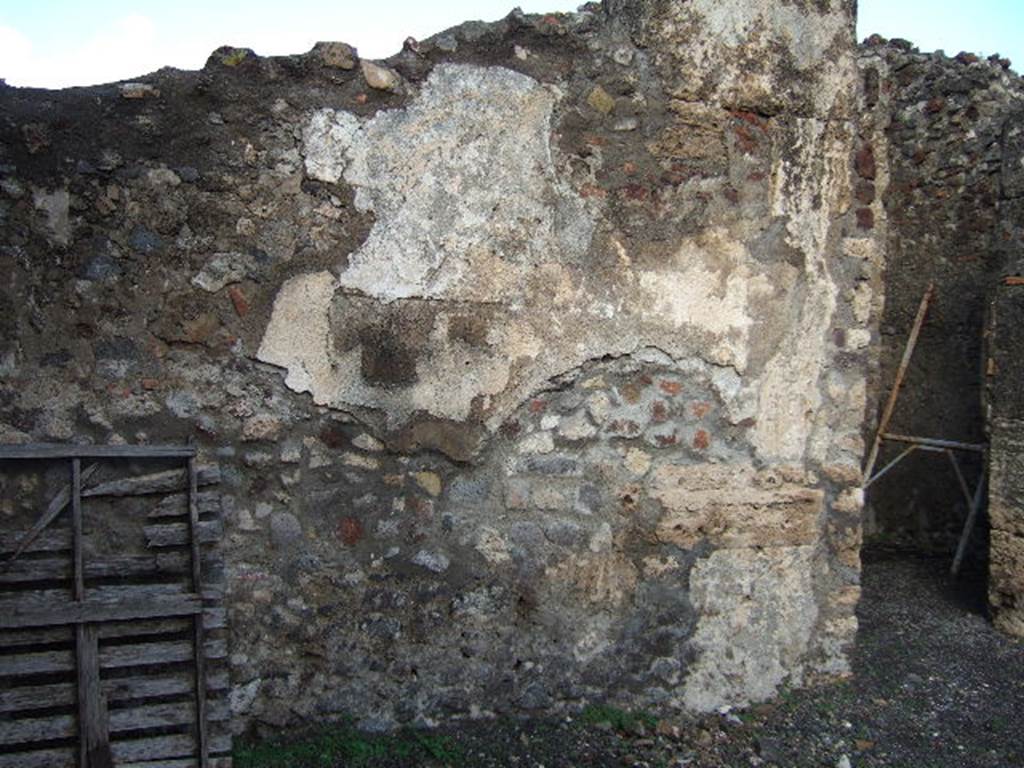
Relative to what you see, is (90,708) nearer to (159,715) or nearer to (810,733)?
(159,715)

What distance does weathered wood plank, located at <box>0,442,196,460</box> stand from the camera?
2.65 meters

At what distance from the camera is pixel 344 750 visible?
2.97m

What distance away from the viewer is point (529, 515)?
3.19 meters

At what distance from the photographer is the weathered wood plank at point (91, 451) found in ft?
8.69

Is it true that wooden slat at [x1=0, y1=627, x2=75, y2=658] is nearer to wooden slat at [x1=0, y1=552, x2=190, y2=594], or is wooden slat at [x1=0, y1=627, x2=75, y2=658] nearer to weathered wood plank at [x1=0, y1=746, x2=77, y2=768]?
wooden slat at [x1=0, y1=552, x2=190, y2=594]

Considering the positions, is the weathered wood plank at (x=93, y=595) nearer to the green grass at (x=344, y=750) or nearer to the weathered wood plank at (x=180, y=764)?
the weathered wood plank at (x=180, y=764)

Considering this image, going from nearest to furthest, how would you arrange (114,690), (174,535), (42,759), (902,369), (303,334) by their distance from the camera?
1. (42,759)
2. (114,690)
3. (174,535)
4. (303,334)
5. (902,369)

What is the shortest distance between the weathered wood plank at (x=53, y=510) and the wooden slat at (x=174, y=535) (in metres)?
0.24

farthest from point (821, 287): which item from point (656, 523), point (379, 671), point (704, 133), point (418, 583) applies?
point (379, 671)

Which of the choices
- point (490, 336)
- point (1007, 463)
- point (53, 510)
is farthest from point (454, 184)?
→ point (1007, 463)

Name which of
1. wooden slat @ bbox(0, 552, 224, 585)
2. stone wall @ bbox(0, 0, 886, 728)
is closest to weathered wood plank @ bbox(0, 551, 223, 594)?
wooden slat @ bbox(0, 552, 224, 585)

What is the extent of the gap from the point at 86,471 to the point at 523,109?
1.82 metres

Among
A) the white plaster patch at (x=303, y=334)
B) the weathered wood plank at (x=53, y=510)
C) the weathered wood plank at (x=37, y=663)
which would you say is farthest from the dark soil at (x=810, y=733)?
the white plaster patch at (x=303, y=334)

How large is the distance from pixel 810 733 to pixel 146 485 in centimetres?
241
